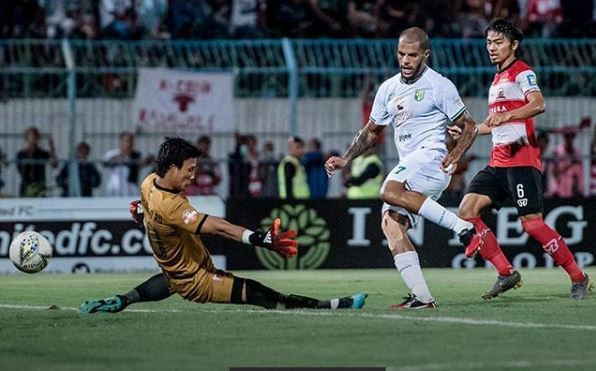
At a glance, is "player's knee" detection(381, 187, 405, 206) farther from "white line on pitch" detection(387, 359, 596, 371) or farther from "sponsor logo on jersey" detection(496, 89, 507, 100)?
"white line on pitch" detection(387, 359, 596, 371)

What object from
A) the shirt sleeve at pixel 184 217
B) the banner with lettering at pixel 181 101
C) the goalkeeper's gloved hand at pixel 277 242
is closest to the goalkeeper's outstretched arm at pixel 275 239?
the goalkeeper's gloved hand at pixel 277 242

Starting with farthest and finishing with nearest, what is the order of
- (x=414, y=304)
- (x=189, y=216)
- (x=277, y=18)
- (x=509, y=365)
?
1. (x=277, y=18)
2. (x=414, y=304)
3. (x=189, y=216)
4. (x=509, y=365)

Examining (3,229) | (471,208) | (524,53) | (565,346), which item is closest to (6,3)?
(3,229)

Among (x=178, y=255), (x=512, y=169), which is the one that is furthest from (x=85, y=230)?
(x=178, y=255)

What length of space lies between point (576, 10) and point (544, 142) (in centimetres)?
473

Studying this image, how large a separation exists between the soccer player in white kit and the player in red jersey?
0.88m

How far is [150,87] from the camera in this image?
21.9m

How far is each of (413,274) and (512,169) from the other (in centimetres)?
202

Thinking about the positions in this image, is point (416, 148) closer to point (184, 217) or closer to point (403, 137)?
point (403, 137)

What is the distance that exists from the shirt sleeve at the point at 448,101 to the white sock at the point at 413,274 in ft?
3.94

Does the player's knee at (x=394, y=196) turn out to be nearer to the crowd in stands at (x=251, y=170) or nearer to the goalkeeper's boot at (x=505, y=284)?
the goalkeeper's boot at (x=505, y=284)

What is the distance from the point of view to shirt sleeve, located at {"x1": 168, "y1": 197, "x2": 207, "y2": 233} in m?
11.0

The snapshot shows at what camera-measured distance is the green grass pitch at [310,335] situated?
8758 mm

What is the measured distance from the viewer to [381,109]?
503 inches
